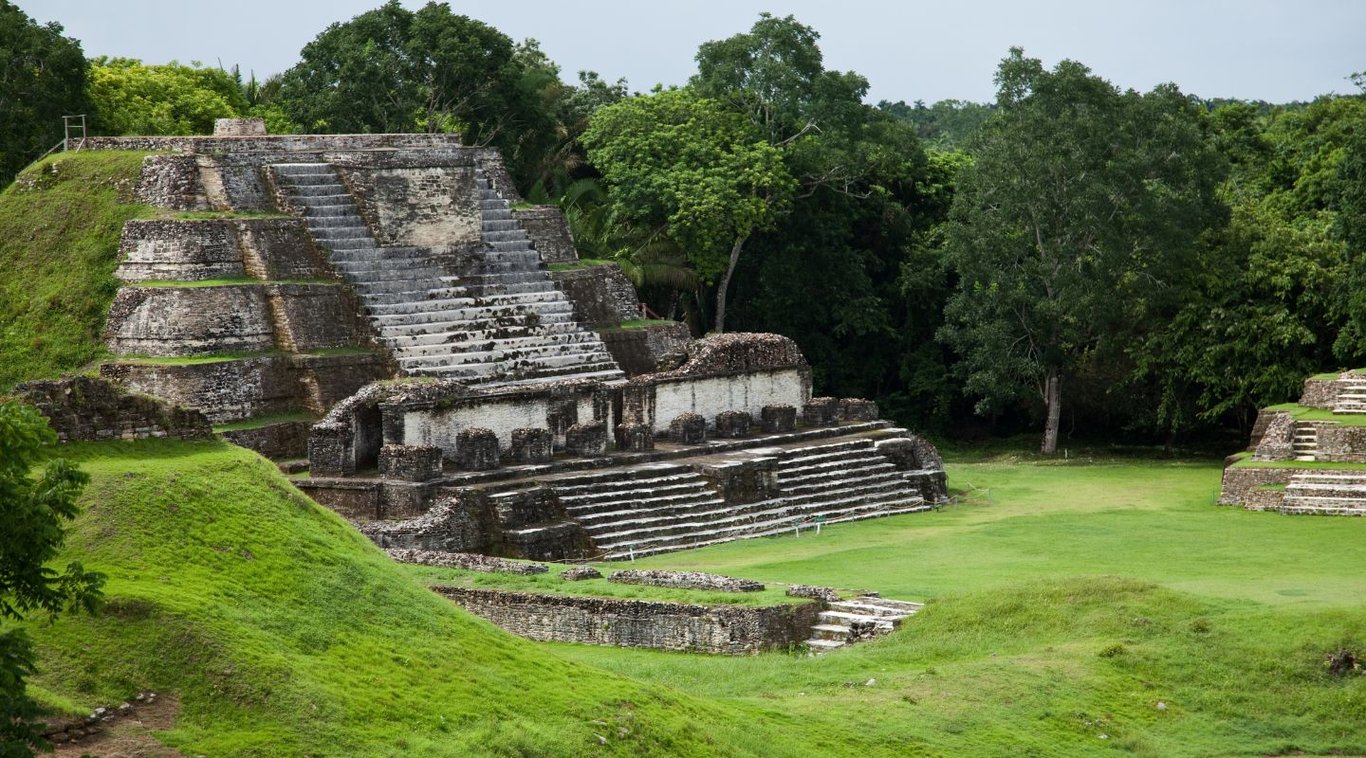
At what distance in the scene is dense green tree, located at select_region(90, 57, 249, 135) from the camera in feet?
120

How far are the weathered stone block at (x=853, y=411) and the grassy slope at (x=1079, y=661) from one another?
7.08 m

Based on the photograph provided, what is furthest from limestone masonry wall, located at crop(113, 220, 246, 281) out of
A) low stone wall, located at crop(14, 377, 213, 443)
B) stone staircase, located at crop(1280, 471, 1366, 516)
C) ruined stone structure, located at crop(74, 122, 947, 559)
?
stone staircase, located at crop(1280, 471, 1366, 516)

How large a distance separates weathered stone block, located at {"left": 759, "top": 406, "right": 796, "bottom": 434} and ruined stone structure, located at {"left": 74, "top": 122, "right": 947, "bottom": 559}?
0.05m

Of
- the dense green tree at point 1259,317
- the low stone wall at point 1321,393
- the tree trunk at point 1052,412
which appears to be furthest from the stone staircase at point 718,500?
Answer: the tree trunk at point 1052,412

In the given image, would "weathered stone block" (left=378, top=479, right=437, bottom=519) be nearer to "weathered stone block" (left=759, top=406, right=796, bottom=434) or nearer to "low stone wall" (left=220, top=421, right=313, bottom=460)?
"low stone wall" (left=220, top=421, right=313, bottom=460)

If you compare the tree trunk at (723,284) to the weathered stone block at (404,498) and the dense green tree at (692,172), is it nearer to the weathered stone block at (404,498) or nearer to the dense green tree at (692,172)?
the dense green tree at (692,172)

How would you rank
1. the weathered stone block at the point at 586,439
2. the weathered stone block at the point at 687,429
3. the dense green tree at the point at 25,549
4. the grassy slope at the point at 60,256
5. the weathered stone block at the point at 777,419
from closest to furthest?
1. the dense green tree at the point at 25,549
2. the weathered stone block at the point at 586,439
3. the grassy slope at the point at 60,256
4. the weathered stone block at the point at 687,429
5. the weathered stone block at the point at 777,419

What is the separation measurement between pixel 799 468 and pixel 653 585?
8.55m

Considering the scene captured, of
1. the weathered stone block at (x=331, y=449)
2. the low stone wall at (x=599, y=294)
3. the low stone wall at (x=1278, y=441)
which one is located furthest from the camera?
the low stone wall at (x=599, y=294)

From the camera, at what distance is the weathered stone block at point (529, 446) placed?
25891mm

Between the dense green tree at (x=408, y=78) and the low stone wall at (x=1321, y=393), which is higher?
the dense green tree at (x=408, y=78)

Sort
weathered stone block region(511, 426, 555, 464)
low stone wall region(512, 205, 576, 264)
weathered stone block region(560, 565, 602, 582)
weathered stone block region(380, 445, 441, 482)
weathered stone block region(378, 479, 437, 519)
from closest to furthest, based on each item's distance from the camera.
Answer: weathered stone block region(560, 565, 602, 582) < weathered stone block region(378, 479, 437, 519) < weathered stone block region(380, 445, 441, 482) < weathered stone block region(511, 426, 555, 464) < low stone wall region(512, 205, 576, 264)

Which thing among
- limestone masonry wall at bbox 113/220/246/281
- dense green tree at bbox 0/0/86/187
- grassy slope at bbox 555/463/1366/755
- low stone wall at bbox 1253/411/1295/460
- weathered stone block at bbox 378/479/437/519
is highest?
dense green tree at bbox 0/0/86/187

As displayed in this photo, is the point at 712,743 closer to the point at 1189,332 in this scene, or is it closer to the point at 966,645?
the point at 966,645
